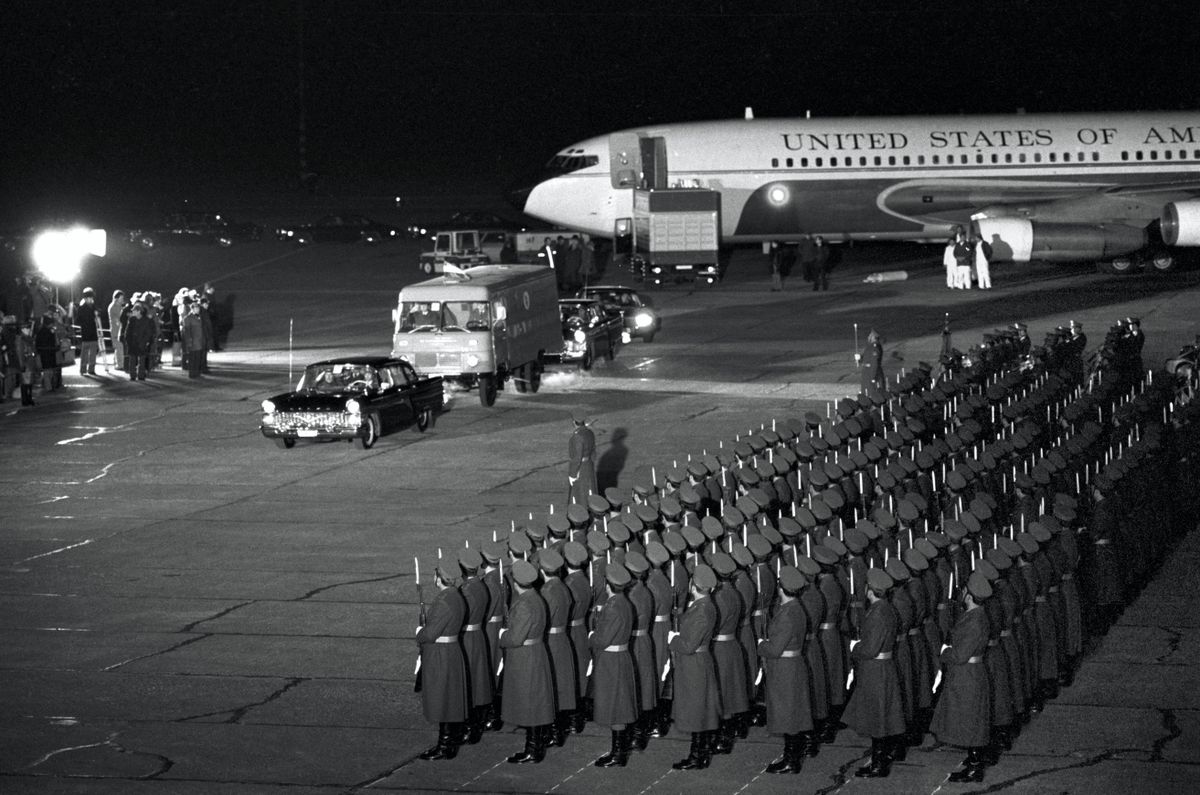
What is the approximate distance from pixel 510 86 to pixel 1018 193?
63063mm

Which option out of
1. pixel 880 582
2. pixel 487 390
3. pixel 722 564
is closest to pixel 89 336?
pixel 487 390

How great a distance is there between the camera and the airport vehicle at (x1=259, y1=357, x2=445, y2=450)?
22.4m

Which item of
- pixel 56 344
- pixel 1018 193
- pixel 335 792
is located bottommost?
pixel 335 792

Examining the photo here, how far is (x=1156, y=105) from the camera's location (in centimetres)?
8469

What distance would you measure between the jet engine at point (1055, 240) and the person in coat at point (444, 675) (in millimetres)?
28946

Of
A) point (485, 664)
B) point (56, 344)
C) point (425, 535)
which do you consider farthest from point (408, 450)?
point (485, 664)

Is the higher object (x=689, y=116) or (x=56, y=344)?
(x=689, y=116)

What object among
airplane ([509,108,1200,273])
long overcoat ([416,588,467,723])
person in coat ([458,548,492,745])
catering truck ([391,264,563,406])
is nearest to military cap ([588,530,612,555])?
person in coat ([458,548,492,745])

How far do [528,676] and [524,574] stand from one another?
26.0 inches

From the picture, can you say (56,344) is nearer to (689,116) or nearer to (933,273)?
(933,273)

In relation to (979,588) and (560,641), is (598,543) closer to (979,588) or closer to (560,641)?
(560,641)

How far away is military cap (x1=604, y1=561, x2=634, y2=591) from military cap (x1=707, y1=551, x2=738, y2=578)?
1.81ft

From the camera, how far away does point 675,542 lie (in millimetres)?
12031

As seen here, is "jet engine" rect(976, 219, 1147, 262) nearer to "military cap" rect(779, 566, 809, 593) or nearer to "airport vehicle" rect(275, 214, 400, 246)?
"airport vehicle" rect(275, 214, 400, 246)
